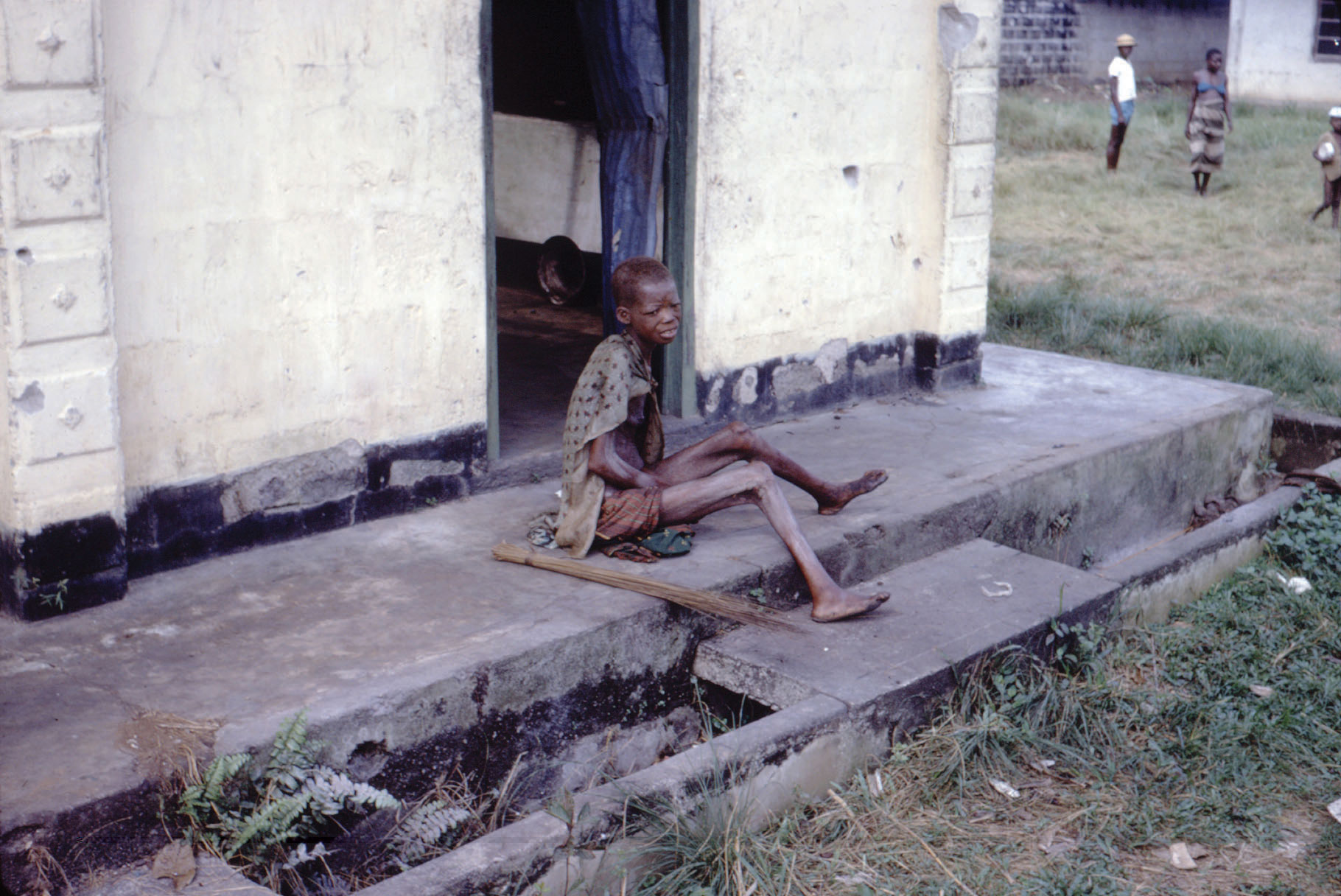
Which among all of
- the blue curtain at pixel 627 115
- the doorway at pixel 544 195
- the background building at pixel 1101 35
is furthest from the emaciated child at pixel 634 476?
the background building at pixel 1101 35

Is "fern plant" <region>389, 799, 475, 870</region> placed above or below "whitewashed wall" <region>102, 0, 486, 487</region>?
below

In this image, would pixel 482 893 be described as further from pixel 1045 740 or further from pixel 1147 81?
pixel 1147 81

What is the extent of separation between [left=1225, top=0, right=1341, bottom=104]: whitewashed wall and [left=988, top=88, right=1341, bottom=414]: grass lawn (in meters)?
0.80

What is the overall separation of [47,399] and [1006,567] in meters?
3.33

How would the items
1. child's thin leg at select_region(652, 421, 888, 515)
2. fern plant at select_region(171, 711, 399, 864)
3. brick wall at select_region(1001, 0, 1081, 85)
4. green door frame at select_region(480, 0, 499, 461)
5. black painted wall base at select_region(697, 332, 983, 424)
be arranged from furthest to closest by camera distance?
1. brick wall at select_region(1001, 0, 1081, 85)
2. black painted wall base at select_region(697, 332, 983, 424)
3. green door frame at select_region(480, 0, 499, 461)
4. child's thin leg at select_region(652, 421, 888, 515)
5. fern plant at select_region(171, 711, 399, 864)

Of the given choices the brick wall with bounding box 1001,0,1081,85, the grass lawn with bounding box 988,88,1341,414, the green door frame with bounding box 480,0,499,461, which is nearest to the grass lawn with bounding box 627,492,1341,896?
the green door frame with bounding box 480,0,499,461

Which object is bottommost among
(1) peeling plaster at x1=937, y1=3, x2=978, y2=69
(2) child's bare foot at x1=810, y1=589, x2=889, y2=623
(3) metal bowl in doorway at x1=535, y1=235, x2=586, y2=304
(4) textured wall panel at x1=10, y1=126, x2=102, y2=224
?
(2) child's bare foot at x1=810, y1=589, x2=889, y2=623

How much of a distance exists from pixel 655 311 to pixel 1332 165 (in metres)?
10.8

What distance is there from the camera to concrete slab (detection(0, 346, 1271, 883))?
335cm

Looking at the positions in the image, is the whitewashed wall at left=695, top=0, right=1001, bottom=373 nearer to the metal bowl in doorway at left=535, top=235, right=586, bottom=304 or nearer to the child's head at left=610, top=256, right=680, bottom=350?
the child's head at left=610, top=256, right=680, bottom=350

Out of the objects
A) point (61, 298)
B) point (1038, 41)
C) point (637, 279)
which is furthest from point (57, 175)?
point (1038, 41)

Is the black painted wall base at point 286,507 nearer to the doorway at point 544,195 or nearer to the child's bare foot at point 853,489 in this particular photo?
the child's bare foot at point 853,489

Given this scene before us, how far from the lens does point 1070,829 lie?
3.79 m

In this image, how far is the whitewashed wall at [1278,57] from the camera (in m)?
19.9
